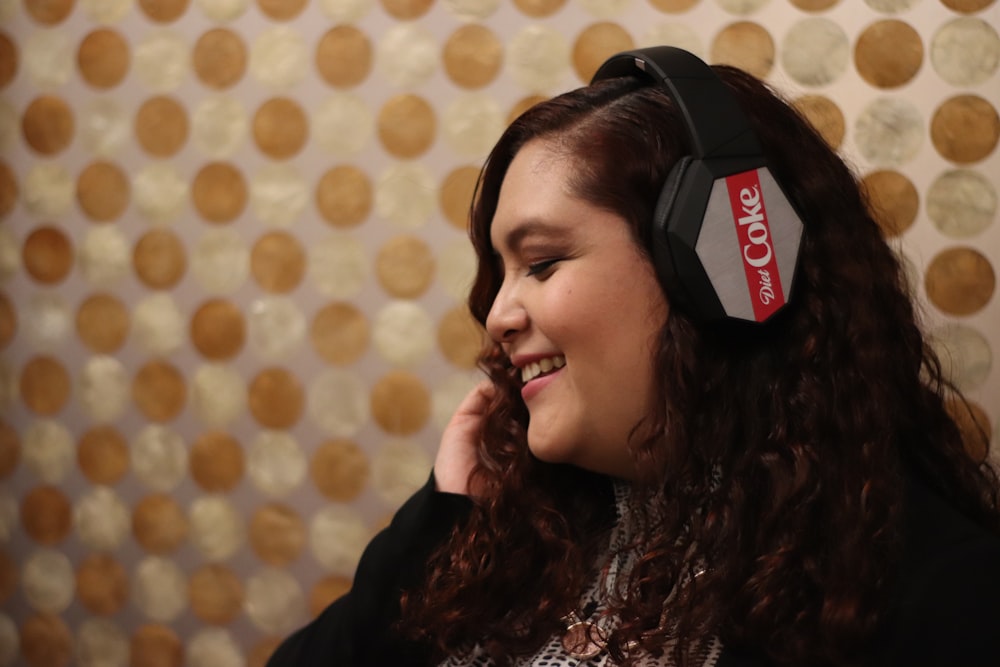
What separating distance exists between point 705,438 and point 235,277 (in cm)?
86

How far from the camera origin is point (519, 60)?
143 centimetres

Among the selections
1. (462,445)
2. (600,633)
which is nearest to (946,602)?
(600,633)

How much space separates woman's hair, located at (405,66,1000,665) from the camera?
2.98ft

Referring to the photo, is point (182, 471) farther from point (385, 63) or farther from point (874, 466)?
point (874, 466)

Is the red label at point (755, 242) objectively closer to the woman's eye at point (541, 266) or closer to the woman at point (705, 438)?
the woman at point (705, 438)

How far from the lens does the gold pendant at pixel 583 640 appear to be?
3.40ft

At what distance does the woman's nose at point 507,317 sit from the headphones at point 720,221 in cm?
17

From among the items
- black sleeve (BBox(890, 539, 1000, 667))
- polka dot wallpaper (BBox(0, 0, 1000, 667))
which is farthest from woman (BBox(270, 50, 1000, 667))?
polka dot wallpaper (BBox(0, 0, 1000, 667))

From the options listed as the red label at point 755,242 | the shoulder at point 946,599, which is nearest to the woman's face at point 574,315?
the red label at point 755,242

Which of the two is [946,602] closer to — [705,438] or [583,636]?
→ [705,438]

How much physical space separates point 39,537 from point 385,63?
97 centimetres

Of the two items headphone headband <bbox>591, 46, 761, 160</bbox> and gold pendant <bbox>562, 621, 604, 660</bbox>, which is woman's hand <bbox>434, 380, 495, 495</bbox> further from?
headphone headband <bbox>591, 46, 761, 160</bbox>

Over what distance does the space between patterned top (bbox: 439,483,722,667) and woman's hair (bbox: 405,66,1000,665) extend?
0.06 ft

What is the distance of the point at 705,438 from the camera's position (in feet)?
3.25
